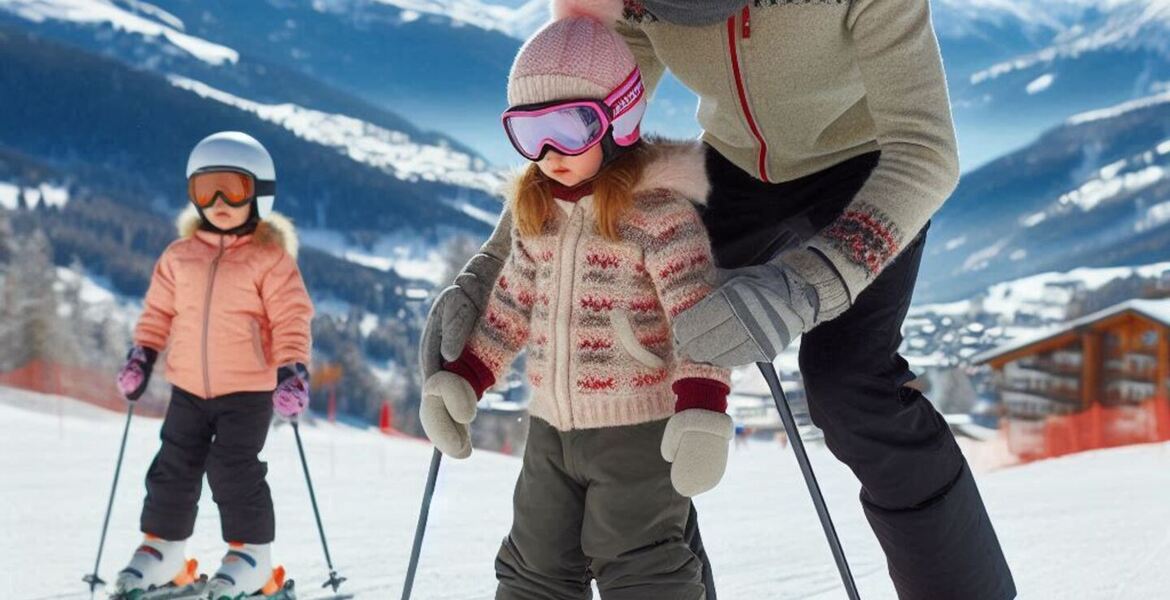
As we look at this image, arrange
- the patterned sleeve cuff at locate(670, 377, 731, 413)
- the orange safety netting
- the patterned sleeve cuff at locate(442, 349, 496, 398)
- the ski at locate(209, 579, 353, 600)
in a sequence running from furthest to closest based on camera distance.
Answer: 1. the orange safety netting
2. the ski at locate(209, 579, 353, 600)
3. the patterned sleeve cuff at locate(442, 349, 496, 398)
4. the patterned sleeve cuff at locate(670, 377, 731, 413)

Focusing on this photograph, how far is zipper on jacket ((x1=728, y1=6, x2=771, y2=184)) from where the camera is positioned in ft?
5.81

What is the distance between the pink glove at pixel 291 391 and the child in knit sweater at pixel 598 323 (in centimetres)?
134

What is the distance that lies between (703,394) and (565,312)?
0.25 meters

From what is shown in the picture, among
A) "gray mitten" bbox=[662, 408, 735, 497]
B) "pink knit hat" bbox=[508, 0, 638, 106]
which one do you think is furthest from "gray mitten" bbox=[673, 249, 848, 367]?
"pink knit hat" bbox=[508, 0, 638, 106]

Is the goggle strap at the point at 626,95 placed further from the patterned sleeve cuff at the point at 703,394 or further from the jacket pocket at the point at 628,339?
the patterned sleeve cuff at the point at 703,394

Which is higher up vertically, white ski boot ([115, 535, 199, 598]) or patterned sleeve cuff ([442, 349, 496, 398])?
patterned sleeve cuff ([442, 349, 496, 398])

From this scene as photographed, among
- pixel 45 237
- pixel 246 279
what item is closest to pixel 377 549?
pixel 246 279

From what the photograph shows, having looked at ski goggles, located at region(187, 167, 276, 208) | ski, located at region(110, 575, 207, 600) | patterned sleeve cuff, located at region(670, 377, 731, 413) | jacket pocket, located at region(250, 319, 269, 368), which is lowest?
ski, located at region(110, 575, 207, 600)

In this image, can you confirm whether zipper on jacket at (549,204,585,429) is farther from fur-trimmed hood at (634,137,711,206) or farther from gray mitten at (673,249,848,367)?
gray mitten at (673,249,848,367)

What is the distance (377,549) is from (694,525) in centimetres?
267

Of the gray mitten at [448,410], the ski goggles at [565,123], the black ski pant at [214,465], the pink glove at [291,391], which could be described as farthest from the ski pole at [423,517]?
the black ski pant at [214,465]

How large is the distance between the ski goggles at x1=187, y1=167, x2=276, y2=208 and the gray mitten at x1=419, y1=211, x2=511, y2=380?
153 centimetres

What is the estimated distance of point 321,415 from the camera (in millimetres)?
58594

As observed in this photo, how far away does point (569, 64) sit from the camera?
1729mm
